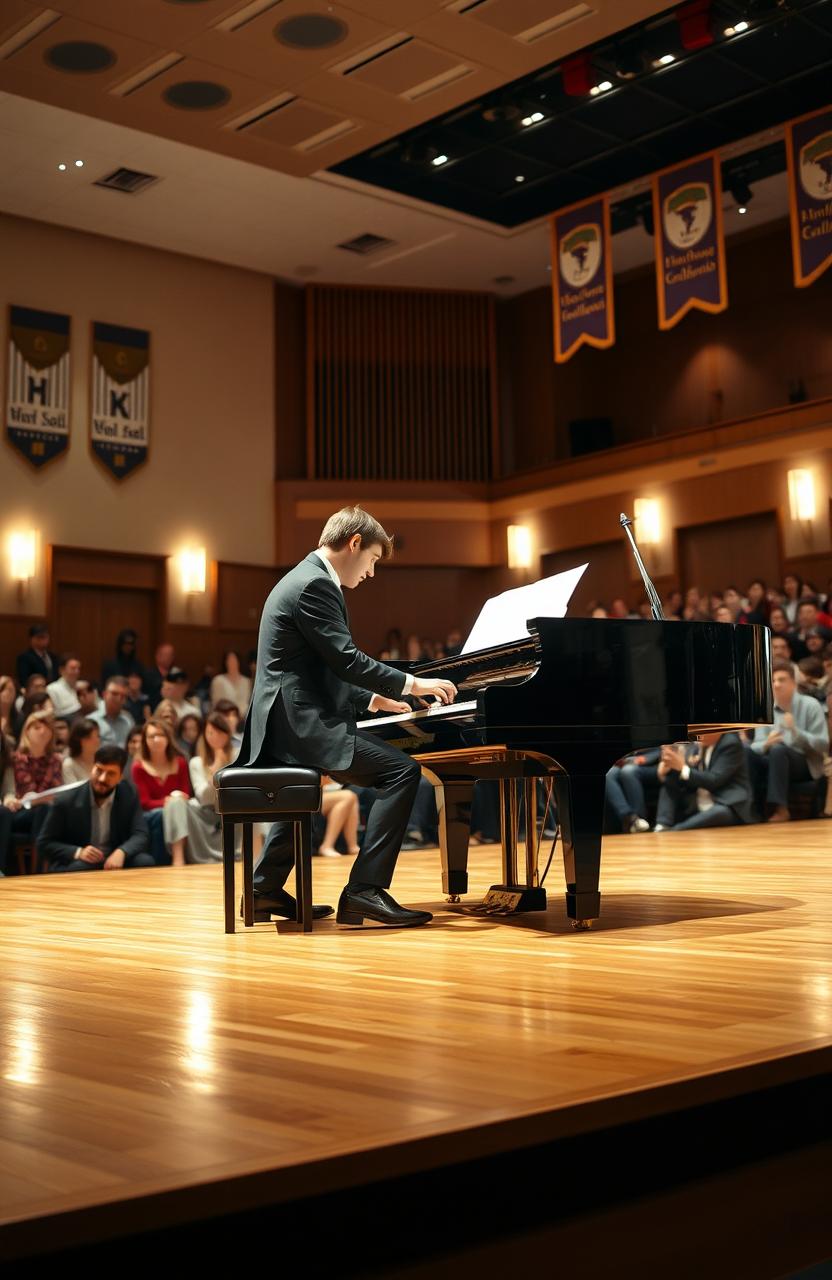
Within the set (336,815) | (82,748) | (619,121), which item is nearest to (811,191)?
(619,121)

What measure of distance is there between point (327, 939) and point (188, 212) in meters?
9.64

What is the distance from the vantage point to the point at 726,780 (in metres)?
7.18

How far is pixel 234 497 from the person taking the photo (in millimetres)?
12844

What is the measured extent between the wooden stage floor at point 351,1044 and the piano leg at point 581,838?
80 mm

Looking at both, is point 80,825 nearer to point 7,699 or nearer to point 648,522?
point 7,699

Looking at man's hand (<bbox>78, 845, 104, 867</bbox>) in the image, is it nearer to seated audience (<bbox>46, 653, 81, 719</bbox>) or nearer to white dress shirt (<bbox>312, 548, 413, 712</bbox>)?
white dress shirt (<bbox>312, 548, 413, 712</bbox>)

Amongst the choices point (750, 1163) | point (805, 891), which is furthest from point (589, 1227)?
point (805, 891)

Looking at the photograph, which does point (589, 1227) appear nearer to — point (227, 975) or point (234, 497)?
point (227, 975)

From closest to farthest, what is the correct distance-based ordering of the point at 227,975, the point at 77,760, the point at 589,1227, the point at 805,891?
the point at 589,1227 → the point at 227,975 → the point at 805,891 → the point at 77,760

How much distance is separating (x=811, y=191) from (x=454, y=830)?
21.9 ft

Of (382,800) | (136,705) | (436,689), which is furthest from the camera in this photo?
(136,705)

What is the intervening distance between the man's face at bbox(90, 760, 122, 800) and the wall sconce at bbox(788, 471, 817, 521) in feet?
24.2

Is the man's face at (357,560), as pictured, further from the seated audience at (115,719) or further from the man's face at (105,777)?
the seated audience at (115,719)

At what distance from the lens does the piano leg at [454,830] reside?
3930 mm
